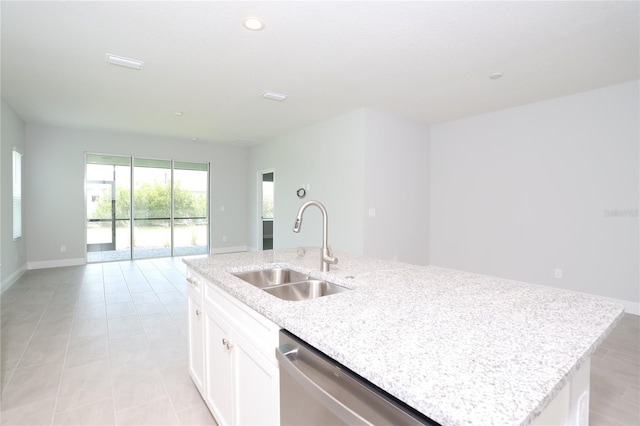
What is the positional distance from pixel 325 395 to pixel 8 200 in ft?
19.5

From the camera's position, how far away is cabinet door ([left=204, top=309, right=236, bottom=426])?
1496mm

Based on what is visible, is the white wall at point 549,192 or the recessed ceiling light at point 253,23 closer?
the recessed ceiling light at point 253,23

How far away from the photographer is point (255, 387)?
127cm

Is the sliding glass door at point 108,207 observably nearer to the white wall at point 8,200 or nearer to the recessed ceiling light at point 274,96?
the white wall at point 8,200

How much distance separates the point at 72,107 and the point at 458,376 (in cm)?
594

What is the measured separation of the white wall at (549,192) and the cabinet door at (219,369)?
4.46 m

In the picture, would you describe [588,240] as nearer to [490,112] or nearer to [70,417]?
[490,112]

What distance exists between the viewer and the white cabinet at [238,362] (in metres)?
1.17

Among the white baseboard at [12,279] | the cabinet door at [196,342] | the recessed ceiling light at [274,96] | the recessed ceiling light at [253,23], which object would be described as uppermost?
the recessed ceiling light at [274,96]

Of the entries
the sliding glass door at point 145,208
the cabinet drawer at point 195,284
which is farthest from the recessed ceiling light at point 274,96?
the sliding glass door at point 145,208

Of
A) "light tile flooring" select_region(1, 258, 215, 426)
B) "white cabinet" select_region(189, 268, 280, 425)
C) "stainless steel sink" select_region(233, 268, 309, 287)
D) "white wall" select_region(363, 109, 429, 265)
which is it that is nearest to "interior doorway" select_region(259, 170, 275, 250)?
"light tile flooring" select_region(1, 258, 215, 426)

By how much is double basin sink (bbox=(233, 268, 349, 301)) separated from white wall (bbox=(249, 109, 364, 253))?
2.83 m

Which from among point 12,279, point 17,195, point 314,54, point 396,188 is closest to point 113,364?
point 314,54

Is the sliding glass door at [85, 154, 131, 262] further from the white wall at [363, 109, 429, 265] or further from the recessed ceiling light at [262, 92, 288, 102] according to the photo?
the white wall at [363, 109, 429, 265]
